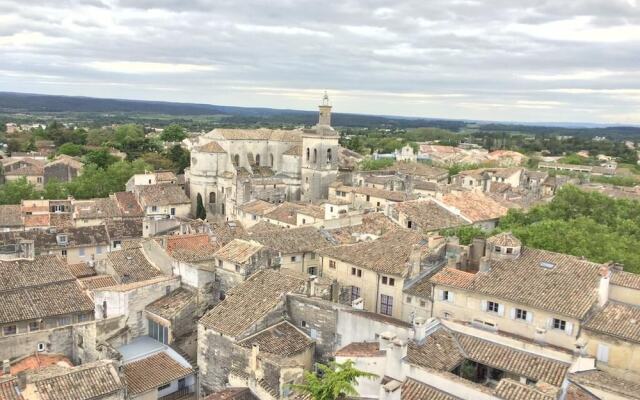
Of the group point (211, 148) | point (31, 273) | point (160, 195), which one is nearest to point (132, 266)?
point (31, 273)

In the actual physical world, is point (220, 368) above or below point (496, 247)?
below

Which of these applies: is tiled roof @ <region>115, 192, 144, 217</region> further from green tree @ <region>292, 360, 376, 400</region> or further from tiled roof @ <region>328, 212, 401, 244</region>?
green tree @ <region>292, 360, 376, 400</region>

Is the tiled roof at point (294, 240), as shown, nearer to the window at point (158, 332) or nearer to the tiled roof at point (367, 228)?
the tiled roof at point (367, 228)

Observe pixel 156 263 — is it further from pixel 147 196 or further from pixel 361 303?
pixel 147 196

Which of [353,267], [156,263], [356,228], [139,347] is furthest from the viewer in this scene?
[356,228]

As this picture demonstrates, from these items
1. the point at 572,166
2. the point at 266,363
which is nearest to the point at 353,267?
the point at 266,363

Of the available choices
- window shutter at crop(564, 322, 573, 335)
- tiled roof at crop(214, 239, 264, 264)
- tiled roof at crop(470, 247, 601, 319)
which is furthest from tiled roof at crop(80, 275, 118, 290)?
window shutter at crop(564, 322, 573, 335)

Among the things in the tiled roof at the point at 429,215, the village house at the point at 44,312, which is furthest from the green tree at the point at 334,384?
the tiled roof at the point at 429,215
